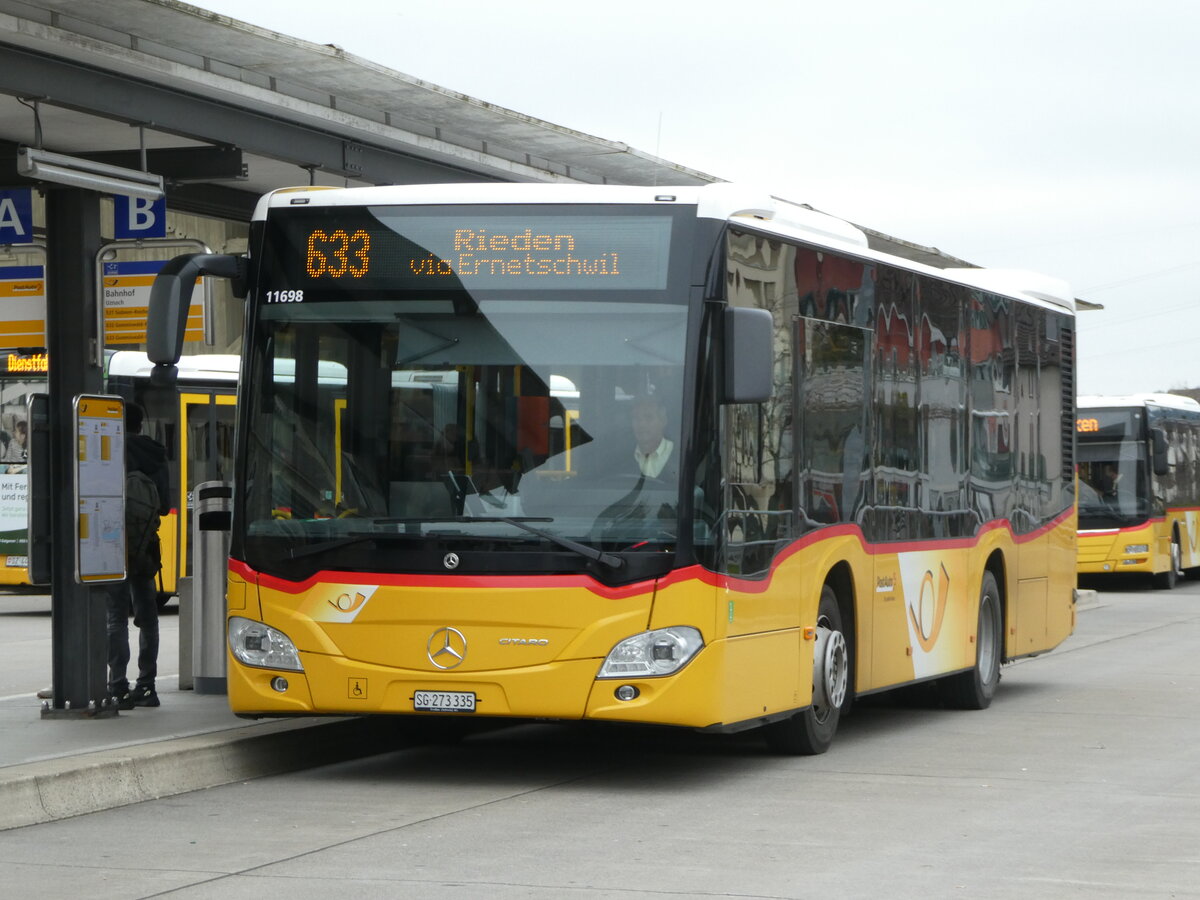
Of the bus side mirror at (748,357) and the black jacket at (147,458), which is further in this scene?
the black jacket at (147,458)

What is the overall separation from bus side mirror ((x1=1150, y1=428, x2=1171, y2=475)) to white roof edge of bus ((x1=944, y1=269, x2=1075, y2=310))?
15871 mm

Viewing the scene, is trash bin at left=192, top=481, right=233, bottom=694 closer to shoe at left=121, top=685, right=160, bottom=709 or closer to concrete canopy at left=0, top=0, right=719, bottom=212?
shoe at left=121, top=685, right=160, bottom=709

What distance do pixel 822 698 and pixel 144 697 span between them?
4073 mm

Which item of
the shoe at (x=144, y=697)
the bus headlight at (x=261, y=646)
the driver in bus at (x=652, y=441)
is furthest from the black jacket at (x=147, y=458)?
the driver in bus at (x=652, y=441)

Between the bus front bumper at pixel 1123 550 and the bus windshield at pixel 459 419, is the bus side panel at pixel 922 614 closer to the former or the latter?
the bus windshield at pixel 459 419

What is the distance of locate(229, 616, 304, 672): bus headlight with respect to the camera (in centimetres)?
1043

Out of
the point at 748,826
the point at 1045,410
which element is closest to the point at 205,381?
the point at 1045,410

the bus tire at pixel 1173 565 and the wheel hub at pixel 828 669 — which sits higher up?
the wheel hub at pixel 828 669

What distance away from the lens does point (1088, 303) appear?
21891mm

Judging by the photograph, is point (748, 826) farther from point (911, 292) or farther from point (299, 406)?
point (911, 292)

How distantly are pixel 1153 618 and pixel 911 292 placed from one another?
48.0ft

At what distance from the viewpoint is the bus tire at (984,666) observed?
14.7m

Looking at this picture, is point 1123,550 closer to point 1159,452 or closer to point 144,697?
point 1159,452

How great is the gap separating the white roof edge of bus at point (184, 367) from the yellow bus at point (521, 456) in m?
15.5
